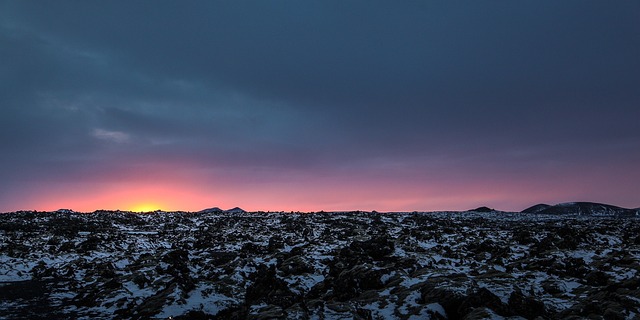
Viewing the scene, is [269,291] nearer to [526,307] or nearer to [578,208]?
[526,307]

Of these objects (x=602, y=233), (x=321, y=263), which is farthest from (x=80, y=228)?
(x=602, y=233)

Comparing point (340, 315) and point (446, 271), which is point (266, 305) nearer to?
point (340, 315)

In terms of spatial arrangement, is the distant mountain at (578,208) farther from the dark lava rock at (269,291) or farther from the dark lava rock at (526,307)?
the dark lava rock at (269,291)

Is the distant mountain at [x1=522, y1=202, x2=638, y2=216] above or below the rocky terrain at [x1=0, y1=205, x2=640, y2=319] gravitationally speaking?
above

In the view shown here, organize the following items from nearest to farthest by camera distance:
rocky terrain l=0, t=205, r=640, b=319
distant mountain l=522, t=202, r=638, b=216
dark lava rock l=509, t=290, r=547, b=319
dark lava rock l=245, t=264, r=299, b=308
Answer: dark lava rock l=509, t=290, r=547, b=319 < rocky terrain l=0, t=205, r=640, b=319 < dark lava rock l=245, t=264, r=299, b=308 < distant mountain l=522, t=202, r=638, b=216

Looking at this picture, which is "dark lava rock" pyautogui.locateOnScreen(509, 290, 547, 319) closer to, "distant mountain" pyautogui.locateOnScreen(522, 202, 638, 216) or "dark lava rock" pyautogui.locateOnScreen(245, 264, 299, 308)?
"dark lava rock" pyautogui.locateOnScreen(245, 264, 299, 308)

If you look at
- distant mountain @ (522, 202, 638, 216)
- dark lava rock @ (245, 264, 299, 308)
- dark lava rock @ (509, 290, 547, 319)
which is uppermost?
distant mountain @ (522, 202, 638, 216)

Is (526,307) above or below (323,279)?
above

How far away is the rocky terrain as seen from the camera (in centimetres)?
1286

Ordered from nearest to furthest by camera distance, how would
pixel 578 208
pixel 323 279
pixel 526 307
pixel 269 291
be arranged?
pixel 526 307 < pixel 269 291 < pixel 323 279 < pixel 578 208

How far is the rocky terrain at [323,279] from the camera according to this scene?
12.9 m

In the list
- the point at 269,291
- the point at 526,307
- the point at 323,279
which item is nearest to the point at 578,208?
the point at 323,279

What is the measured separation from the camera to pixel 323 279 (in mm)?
18766

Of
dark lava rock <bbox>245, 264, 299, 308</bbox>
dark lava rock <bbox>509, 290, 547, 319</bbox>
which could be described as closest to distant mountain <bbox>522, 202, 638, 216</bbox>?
dark lava rock <bbox>509, 290, 547, 319</bbox>
